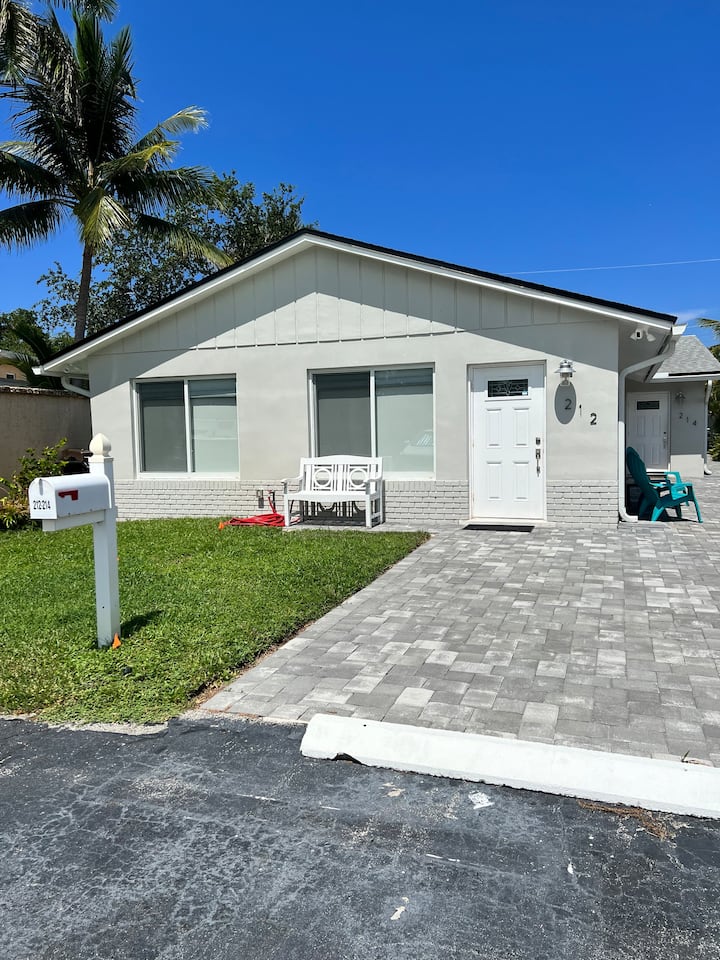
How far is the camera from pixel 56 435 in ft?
44.7

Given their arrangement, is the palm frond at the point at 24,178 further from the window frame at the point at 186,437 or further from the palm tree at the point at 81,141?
the window frame at the point at 186,437

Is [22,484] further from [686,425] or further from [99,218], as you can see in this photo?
[686,425]

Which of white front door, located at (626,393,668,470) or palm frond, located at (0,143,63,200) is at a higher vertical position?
palm frond, located at (0,143,63,200)

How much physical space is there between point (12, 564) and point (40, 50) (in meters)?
14.9

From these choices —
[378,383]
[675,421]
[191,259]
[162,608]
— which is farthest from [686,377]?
[191,259]

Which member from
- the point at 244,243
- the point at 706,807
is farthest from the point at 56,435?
the point at 244,243

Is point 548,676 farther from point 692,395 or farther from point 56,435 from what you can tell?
point 692,395

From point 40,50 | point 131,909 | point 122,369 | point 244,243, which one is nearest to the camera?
point 131,909

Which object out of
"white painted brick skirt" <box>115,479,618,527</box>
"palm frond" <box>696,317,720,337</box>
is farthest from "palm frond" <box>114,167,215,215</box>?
"palm frond" <box>696,317,720,337</box>

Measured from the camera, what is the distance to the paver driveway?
11.3ft

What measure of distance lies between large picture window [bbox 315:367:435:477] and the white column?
6459 mm

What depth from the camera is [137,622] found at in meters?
5.24

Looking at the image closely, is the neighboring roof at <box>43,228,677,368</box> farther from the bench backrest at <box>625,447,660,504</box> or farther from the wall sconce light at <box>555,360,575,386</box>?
the bench backrest at <box>625,447,660,504</box>

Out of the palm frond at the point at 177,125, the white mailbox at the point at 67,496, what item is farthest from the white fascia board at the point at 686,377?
the white mailbox at the point at 67,496
